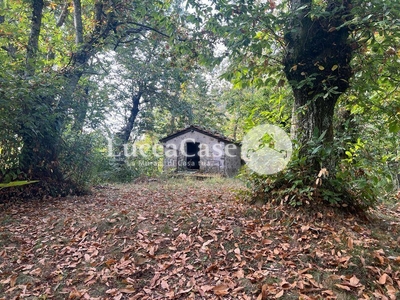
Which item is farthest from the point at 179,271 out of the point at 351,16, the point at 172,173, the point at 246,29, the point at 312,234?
the point at 172,173

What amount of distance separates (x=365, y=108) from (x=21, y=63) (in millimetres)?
7094

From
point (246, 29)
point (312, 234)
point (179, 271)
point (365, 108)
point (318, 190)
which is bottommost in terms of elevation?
point (179, 271)

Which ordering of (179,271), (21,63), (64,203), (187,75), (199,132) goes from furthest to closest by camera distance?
(199,132), (187,75), (21,63), (64,203), (179,271)

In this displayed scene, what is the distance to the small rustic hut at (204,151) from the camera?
13.9 meters

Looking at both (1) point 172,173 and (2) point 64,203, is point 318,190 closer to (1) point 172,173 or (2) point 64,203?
(2) point 64,203

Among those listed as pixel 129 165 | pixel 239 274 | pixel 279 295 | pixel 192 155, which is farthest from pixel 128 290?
pixel 192 155

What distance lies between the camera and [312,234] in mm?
3148

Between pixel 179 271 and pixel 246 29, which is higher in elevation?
pixel 246 29

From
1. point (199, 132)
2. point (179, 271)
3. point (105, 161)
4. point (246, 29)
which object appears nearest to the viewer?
point (179, 271)

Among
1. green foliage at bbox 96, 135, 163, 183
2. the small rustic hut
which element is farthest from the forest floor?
the small rustic hut

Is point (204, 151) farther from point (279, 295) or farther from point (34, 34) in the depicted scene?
point (279, 295)

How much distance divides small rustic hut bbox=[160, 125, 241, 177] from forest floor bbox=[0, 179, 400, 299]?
9.79m

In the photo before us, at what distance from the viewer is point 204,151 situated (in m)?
14.2

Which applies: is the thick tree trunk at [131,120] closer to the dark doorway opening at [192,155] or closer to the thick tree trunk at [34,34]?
the dark doorway opening at [192,155]
